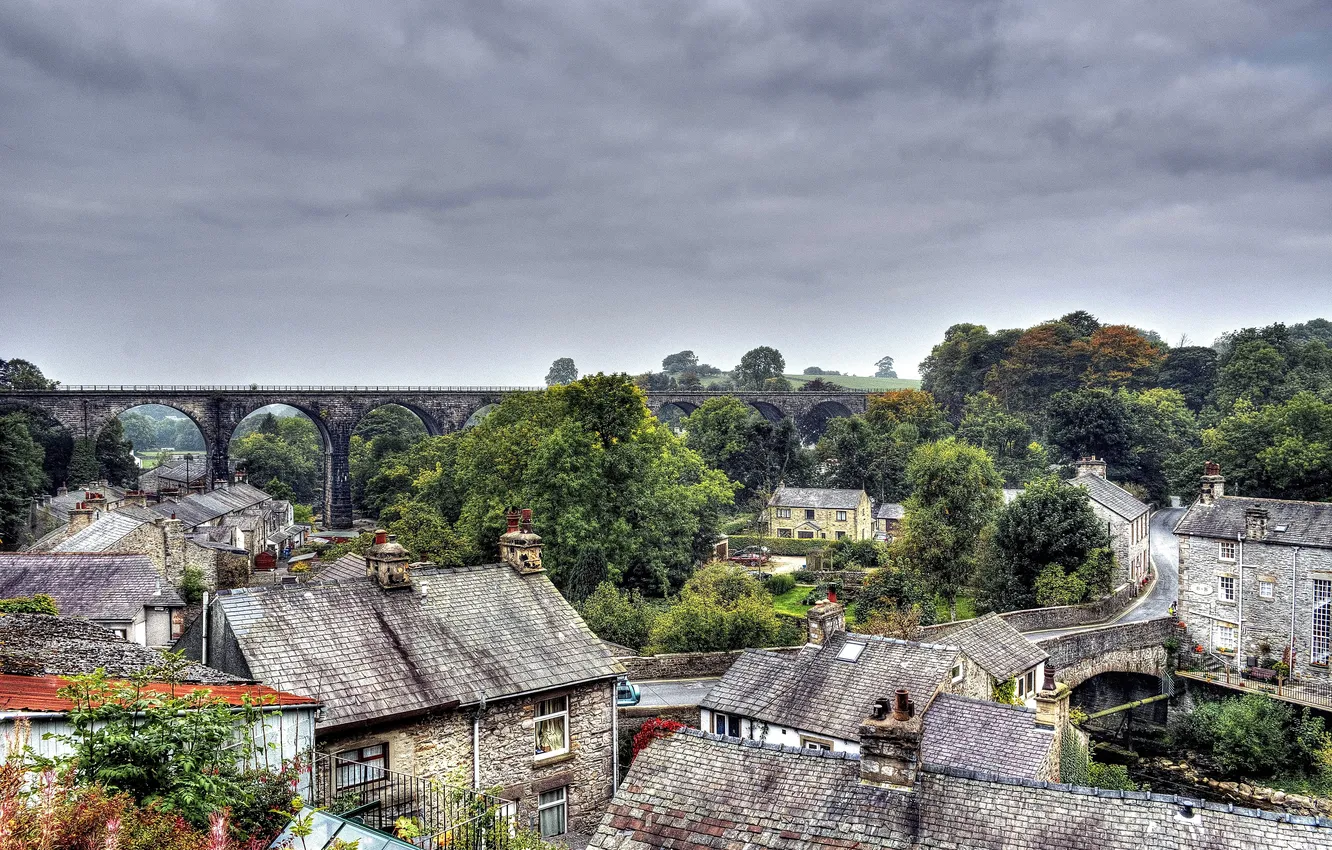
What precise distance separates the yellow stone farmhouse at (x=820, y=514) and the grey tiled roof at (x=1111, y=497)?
1675 cm

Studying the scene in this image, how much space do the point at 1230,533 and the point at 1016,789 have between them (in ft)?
94.9

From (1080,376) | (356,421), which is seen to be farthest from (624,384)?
(1080,376)

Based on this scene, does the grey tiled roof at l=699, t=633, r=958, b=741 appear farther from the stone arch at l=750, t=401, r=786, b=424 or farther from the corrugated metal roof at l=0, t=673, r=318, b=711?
the stone arch at l=750, t=401, r=786, b=424

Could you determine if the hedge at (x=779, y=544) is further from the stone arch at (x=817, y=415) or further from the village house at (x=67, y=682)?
the village house at (x=67, y=682)

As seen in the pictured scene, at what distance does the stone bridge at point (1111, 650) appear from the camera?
29.9 meters

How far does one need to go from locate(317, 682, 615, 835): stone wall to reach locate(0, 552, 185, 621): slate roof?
14.4 meters

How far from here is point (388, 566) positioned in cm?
1633

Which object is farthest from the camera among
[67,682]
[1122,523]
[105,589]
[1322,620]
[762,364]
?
[762,364]

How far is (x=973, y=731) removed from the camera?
15.9m

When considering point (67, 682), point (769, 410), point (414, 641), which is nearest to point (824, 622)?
point (414, 641)

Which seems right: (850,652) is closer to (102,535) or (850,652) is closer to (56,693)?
(56,693)

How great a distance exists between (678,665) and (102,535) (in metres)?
23.5

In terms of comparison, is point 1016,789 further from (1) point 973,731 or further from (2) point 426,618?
(2) point 426,618

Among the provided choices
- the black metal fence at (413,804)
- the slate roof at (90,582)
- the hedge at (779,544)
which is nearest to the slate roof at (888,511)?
the hedge at (779,544)
